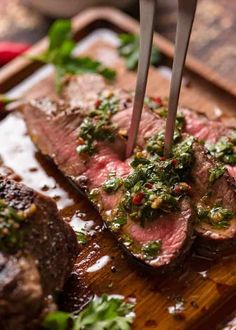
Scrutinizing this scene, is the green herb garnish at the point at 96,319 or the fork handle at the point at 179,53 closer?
the green herb garnish at the point at 96,319

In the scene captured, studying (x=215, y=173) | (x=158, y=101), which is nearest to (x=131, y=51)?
(x=158, y=101)

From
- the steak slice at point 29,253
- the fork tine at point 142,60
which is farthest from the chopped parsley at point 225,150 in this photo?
the steak slice at point 29,253

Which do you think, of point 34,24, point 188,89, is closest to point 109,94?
point 188,89

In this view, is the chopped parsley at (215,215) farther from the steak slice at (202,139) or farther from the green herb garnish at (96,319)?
the green herb garnish at (96,319)

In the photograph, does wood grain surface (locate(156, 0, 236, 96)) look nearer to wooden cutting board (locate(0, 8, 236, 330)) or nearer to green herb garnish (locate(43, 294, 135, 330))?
wooden cutting board (locate(0, 8, 236, 330))

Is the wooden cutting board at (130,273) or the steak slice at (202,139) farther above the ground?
the steak slice at (202,139)

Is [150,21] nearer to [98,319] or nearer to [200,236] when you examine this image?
[200,236]

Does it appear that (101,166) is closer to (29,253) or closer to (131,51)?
(29,253)
